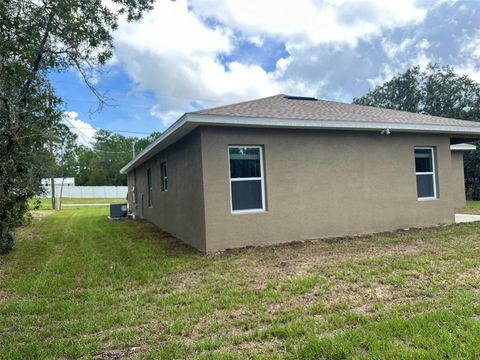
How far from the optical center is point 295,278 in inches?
210

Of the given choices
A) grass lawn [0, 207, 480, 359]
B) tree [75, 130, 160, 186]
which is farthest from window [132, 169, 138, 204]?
tree [75, 130, 160, 186]

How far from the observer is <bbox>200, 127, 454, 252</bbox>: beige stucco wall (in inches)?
304

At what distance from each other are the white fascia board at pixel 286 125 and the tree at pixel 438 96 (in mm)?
15581

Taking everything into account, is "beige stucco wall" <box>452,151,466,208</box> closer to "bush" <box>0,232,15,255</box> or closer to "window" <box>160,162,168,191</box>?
"window" <box>160,162,168,191</box>

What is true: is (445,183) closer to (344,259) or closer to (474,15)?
(344,259)

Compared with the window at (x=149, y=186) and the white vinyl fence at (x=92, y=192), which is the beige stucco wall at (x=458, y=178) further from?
the white vinyl fence at (x=92, y=192)

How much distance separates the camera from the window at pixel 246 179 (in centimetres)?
798

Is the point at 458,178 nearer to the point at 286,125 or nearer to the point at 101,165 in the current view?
the point at 286,125

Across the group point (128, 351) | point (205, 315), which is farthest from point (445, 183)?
point (128, 351)

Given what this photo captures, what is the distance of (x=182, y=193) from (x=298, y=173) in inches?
125

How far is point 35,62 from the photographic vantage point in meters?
5.60

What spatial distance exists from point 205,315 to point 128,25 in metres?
5.77

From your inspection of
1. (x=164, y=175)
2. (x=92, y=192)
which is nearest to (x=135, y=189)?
(x=164, y=175)

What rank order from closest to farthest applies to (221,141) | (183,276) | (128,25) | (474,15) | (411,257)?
(183,276) < (411,257) < (128,25) < (221,141) < (474,15)
